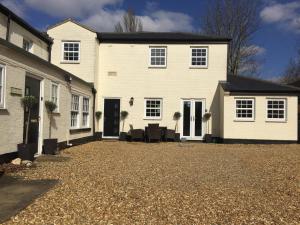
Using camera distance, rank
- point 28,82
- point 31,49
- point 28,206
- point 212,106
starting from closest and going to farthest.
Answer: point 28,206, point 28,82, point 31,49, point 212,106

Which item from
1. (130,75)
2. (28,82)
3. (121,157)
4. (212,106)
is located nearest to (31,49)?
(130,75)

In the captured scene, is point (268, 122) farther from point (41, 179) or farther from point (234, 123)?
point (41, 179)

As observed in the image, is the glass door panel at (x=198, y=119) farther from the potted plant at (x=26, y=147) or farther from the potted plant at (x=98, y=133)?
the potted plant at (x=26, y=147)

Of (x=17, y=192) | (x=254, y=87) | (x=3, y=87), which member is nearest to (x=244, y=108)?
(x=254, y=87)

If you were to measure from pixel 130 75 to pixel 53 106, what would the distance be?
29.8ft

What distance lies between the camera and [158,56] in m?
21.2

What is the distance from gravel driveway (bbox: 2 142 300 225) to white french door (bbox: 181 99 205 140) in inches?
365

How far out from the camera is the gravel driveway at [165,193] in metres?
5.41

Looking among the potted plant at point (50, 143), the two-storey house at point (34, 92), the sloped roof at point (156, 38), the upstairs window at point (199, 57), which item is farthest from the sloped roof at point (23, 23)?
the upstairs window at point (199, 57)

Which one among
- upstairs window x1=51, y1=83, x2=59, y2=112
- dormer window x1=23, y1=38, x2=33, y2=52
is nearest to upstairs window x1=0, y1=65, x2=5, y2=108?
upstairs window x1=51, y1=83, x2=59, y2=112

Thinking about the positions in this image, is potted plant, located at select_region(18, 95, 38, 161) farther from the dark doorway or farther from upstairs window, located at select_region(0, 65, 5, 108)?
upstairs window, located at select_region(0, 65, 5, 108)

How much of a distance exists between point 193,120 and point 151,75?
3643mm

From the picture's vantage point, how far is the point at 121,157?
12500 mm

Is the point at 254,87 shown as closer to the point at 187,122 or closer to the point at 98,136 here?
the point at 187,122
